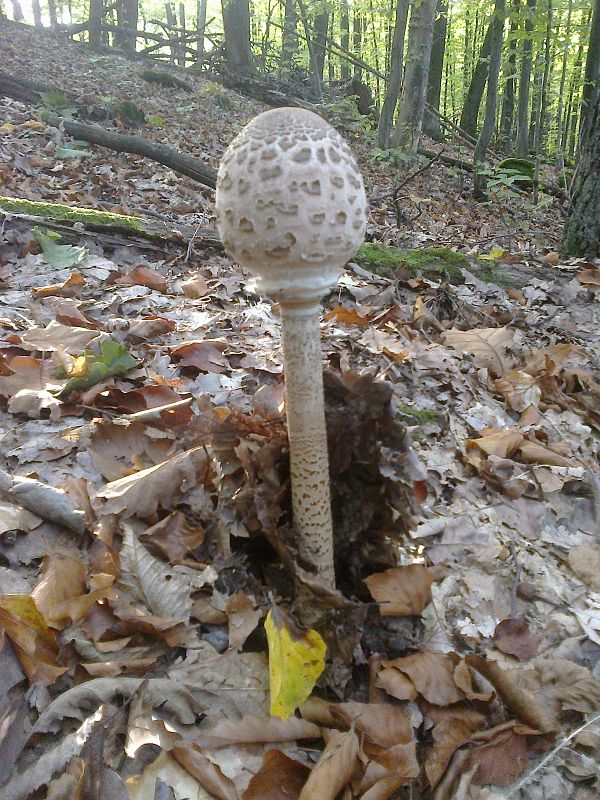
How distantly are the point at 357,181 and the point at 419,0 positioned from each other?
1082 centimetres

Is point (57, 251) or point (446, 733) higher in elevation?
point (57, 251)

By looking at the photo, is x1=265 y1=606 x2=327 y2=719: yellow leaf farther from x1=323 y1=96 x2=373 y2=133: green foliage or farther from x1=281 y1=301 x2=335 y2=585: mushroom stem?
x1=323 y1=96 x2=373 y2=133: green foliage

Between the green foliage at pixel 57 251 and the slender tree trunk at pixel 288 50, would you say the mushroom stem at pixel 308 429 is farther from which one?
the slender tree trunk at pixel 288 50

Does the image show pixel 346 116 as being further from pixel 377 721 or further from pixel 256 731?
pixel 256 731

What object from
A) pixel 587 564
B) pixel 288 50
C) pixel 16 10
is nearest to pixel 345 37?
pixel 288 50

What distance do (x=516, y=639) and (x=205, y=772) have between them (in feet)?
4.26

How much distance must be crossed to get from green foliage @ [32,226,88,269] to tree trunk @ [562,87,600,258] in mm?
4635

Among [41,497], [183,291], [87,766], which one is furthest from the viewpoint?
[183,291]

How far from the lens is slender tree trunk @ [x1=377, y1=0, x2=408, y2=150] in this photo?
449 inches

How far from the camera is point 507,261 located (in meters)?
5.71

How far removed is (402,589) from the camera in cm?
227

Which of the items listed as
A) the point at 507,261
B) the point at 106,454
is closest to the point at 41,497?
the point at 106,454

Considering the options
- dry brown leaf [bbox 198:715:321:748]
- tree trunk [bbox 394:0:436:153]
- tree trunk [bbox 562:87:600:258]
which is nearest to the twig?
dry brown leaf [bbox 198:715:321:748]

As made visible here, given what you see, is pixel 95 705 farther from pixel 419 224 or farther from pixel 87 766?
pixel 419 224
